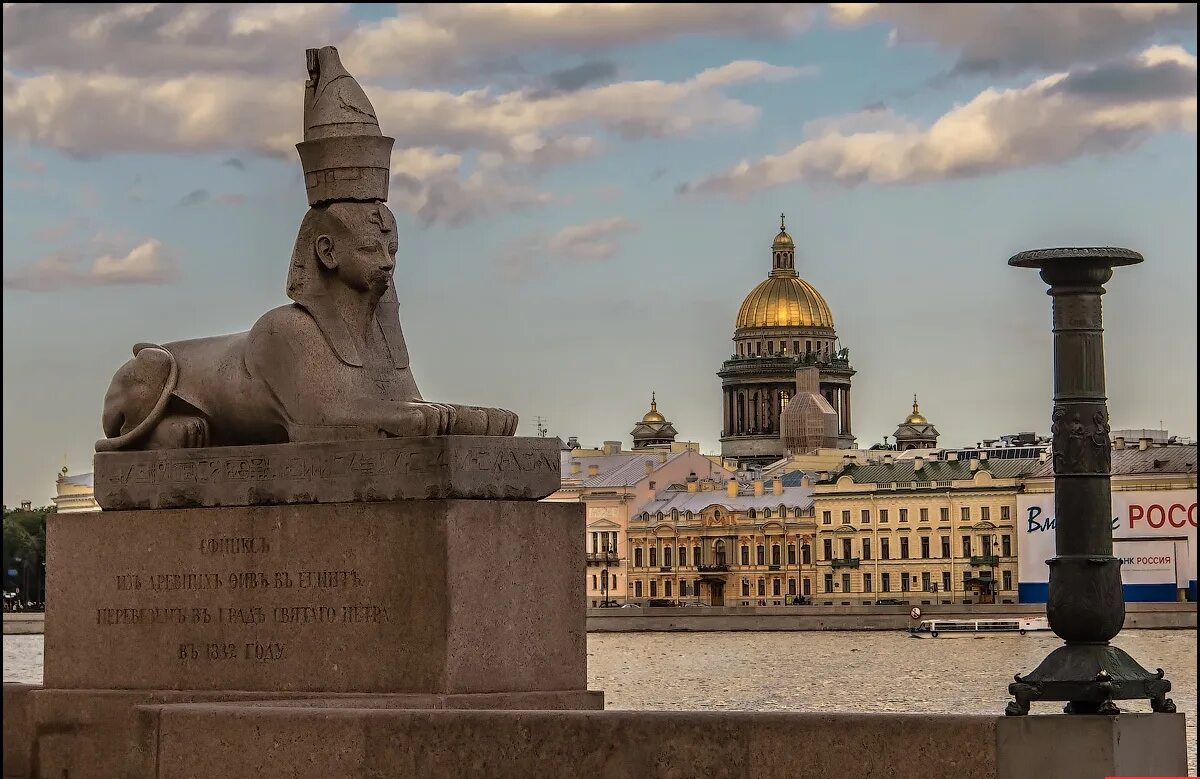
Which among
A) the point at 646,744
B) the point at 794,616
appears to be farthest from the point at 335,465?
the point at 794,616

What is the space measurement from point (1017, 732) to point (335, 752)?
2.32 m

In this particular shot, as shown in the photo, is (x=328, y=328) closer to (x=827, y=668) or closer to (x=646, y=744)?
(x=646, y=744)

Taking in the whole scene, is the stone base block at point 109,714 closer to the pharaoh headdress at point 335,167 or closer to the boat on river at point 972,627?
the pharaoh headdress at point 335,167

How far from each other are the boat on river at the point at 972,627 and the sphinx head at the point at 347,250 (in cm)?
6448

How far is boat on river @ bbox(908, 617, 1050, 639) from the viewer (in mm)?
73812

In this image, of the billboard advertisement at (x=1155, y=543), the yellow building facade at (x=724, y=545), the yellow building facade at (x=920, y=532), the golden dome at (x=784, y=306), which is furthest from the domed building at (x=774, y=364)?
the billboard advertisement at (x=1155, y=543)

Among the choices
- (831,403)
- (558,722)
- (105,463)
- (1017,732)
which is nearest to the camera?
(1017,732)

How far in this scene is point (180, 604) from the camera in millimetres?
10086

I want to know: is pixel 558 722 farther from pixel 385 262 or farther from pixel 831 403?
pixel 831 403

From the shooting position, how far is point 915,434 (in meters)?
128

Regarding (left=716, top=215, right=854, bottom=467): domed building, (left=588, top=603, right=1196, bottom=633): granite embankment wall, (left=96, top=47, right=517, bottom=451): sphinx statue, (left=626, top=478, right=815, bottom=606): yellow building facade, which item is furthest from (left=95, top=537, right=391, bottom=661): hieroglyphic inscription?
(left=716, top=215, right=854, bottom=467): domed building

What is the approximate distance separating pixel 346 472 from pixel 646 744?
7.25 ft

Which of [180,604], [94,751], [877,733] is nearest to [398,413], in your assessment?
[180,604]

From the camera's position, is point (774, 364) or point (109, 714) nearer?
point (109, 714)
